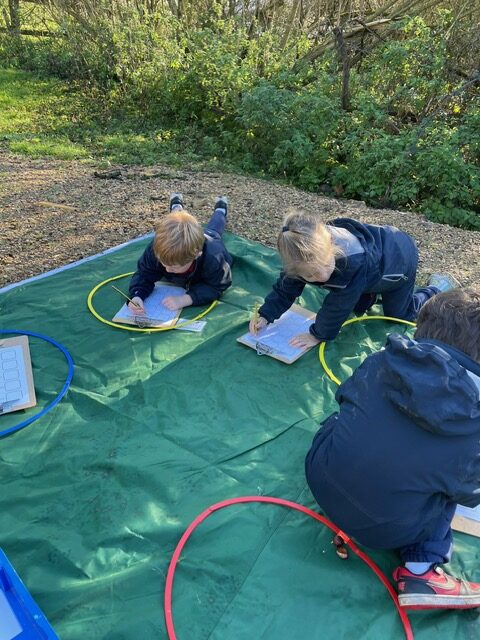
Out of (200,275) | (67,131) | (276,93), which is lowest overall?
(200,275)

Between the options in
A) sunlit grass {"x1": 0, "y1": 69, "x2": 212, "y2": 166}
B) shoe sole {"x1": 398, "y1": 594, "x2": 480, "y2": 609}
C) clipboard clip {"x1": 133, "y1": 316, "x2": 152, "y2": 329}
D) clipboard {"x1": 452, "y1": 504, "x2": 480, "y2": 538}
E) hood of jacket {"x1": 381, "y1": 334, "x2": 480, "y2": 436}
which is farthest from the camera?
sunlit grass {"x1": 0, "y1": 69, "x2": 212, "y2": 166}

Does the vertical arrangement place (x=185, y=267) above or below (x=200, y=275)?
above

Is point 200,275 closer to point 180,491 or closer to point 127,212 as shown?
point 180,491

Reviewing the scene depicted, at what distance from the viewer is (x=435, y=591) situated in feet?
5.91

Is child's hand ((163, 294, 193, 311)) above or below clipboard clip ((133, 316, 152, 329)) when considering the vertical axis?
above

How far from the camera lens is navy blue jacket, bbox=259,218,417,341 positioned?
279cm

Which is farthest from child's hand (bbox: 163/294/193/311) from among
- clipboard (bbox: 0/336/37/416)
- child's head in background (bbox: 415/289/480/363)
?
child's head in background (bbox: 415/289/480/363)

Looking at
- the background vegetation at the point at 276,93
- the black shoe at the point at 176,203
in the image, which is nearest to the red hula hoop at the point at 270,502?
the black shoe at the point at 176,203

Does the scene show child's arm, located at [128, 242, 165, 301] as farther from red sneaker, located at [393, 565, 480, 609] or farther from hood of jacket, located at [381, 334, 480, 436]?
red sneaker, located at [393, 565, 480, 609]

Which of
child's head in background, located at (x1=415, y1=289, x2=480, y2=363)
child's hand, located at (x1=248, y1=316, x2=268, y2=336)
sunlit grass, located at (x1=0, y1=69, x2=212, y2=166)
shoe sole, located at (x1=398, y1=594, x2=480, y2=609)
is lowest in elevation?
shoe sole, located at (x1=398, y1=594, x2=480, y2=609)

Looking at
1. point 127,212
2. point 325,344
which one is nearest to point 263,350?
point 325,344

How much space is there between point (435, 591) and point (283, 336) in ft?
5.44

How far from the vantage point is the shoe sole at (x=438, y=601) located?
1.79 m

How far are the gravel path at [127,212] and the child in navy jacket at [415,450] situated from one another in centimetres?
246
